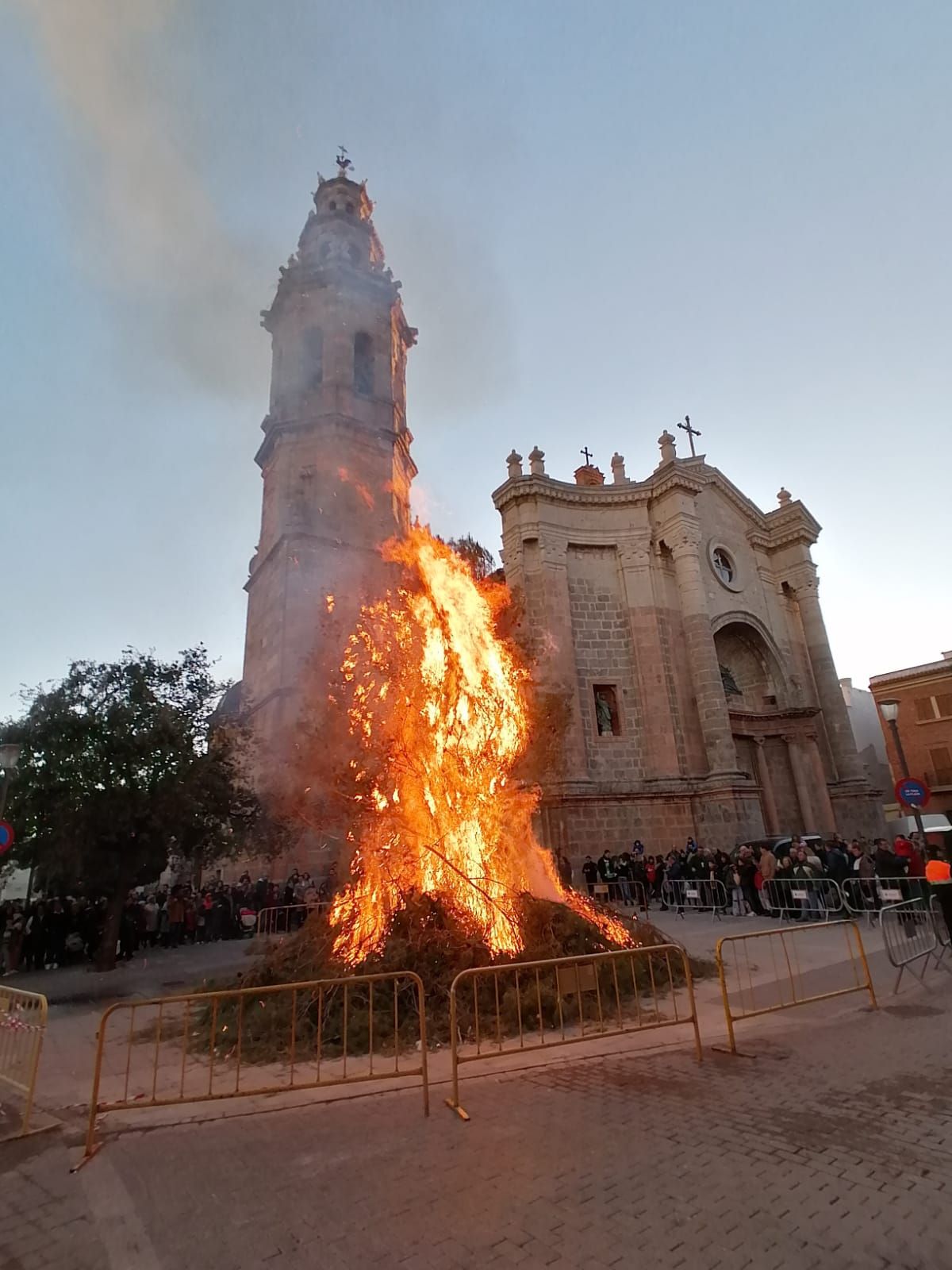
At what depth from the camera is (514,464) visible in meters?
26.4

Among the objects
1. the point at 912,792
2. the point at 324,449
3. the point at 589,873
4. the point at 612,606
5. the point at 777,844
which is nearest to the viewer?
the point at 912,792

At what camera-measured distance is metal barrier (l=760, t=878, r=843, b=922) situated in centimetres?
1377

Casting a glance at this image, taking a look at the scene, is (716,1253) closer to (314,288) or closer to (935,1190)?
(935,1190)

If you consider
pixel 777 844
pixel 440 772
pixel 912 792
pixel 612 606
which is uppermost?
pixel 612 606

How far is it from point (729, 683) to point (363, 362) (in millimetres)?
24067

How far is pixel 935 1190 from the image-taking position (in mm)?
3447

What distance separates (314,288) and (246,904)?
1177 inches

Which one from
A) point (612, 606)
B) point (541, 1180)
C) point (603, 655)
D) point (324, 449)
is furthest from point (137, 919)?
point (324, 449)

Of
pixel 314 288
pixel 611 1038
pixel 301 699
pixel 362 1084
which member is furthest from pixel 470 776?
pixel 314 288

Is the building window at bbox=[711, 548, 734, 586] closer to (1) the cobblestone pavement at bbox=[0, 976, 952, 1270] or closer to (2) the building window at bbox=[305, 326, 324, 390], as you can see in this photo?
(2) the building window at bbox=[305, 326, 324, 390]

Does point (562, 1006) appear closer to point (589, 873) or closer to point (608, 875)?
point (608, 875)

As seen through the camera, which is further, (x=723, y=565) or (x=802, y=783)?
(x=723, y=565)

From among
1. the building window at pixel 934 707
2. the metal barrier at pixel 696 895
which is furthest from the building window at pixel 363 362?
the building window at pixel 934 707

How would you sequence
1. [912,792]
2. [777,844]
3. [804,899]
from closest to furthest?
[912,792] < [804,899] < [777,844]
